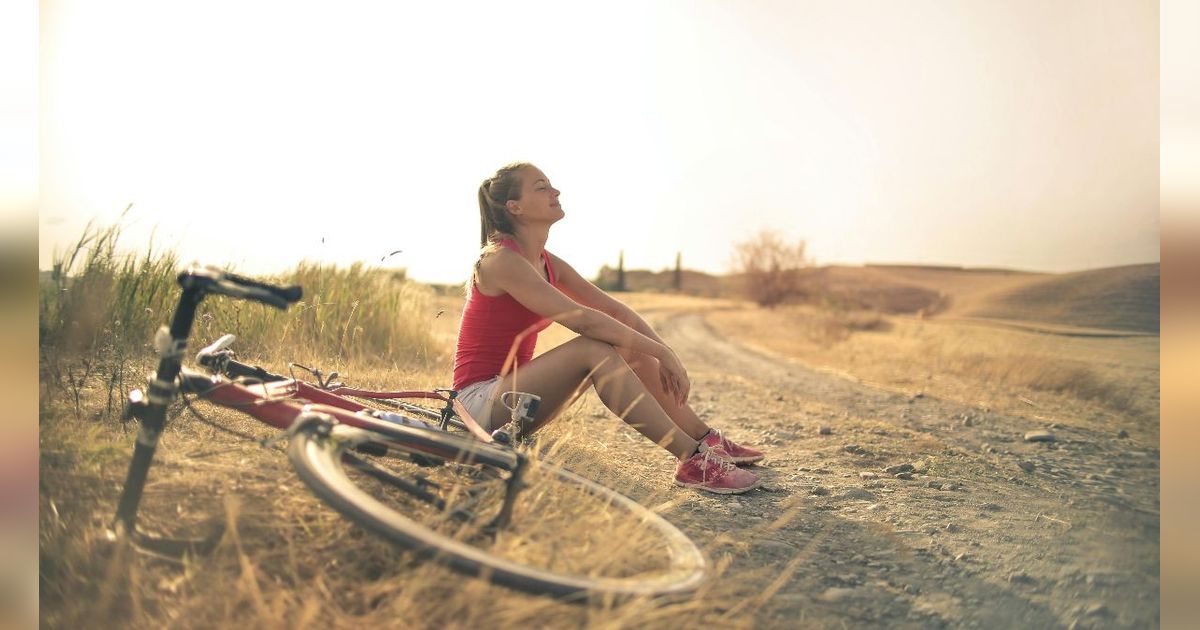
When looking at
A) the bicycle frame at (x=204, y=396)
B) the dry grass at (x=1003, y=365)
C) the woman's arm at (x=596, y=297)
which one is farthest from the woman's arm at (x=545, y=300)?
the dry grass at (x=1003, y=365)

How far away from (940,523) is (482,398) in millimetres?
2174

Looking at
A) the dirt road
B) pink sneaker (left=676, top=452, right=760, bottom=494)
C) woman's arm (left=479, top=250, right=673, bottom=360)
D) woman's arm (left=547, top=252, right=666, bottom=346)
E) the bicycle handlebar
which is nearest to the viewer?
the bicycle handlebar

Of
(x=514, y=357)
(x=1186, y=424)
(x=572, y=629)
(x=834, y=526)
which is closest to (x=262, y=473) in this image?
(x=514, y=357)

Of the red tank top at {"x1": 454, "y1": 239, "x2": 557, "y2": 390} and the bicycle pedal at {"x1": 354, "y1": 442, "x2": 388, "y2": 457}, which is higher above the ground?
the red tank top at {"x1": 454, "y1": 239, "x2": 557, "y2": 390}

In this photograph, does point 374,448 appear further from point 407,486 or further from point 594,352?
point 594,352

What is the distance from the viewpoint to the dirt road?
2.80 meters

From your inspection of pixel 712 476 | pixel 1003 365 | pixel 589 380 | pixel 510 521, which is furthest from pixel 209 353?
pixel 1003 365

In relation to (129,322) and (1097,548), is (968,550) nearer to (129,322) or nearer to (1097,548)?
(1097,548)

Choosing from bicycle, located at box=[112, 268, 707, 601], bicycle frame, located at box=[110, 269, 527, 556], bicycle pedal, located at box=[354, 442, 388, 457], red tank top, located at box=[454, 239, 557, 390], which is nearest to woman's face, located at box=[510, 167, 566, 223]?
red tank top, located at box=[454, 239, 557, 390]

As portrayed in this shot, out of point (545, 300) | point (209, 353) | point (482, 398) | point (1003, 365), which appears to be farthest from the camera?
point (1003, 365)

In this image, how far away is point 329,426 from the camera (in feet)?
7.86

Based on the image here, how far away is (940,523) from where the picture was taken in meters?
3.68

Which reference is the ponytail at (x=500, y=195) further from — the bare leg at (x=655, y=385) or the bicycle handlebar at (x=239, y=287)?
the bicycle handlebar at (x=239, y=287)

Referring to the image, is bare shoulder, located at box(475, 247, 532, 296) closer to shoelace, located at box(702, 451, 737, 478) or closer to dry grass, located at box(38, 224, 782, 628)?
dry grass, located at box(38, 224, 782, 628)
